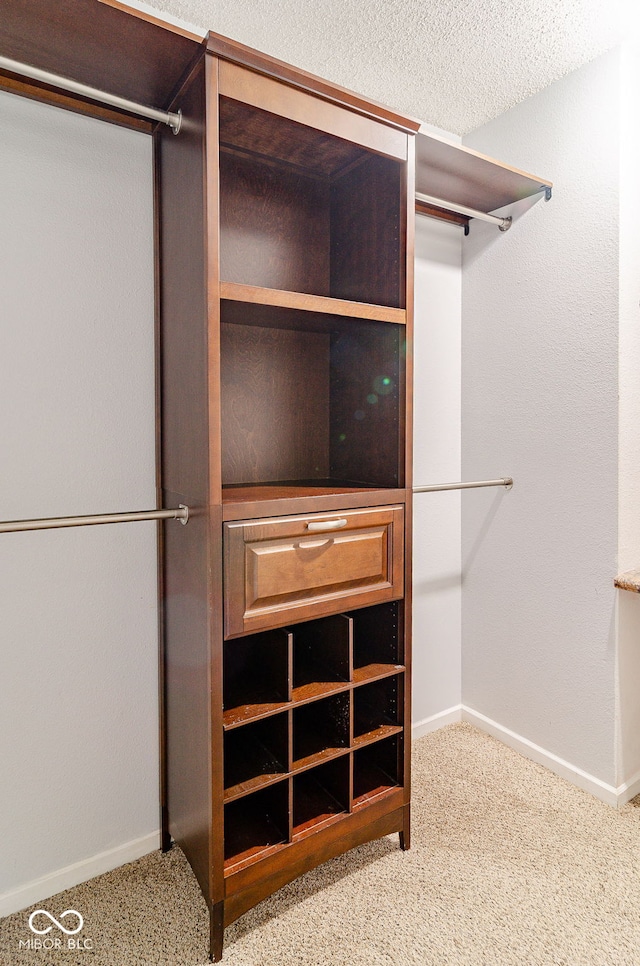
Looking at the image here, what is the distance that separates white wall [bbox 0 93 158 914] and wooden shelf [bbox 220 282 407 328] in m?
0.30

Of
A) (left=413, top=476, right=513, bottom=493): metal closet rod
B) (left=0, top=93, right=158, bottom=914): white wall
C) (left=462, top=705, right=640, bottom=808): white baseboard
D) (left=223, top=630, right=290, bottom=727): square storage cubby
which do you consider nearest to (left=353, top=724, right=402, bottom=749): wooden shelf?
(left=223, top=630, right=290, bottom=727): square storage cubby

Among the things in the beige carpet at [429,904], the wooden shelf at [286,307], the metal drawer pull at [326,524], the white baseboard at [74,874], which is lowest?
the beige carpet at [429,904]

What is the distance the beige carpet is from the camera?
136cm

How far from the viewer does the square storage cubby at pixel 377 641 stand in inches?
64.2

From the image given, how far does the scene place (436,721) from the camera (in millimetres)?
2361

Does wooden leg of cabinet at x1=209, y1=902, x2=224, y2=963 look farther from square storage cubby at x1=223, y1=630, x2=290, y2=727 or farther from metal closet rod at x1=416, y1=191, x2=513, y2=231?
metal closet rod at x1=416, y1=191, x2=513, y2=231

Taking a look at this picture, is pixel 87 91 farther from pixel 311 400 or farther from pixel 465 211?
pixel 465 211

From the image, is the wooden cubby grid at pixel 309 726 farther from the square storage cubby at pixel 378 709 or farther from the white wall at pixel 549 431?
the white wall at pixel 549 431

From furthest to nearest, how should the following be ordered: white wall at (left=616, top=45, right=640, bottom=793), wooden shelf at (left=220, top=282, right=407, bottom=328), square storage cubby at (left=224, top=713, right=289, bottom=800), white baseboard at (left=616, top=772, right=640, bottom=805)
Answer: white baseboard at (left=616, top=772, right=640, bottom=805)
white wall at (left=616, top=45, right=640, bottom=793)
square storage cubby at (left=224, top=713, right=289, bottom=800)
wooden shelf at (left=220, top=282, right=407, bottom=328)

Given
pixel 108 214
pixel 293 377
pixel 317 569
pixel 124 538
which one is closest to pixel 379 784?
pixel 317 569

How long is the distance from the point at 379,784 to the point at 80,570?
1073mm

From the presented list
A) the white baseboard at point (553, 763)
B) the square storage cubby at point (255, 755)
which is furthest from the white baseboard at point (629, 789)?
the square storage cubby at point (255, 755)

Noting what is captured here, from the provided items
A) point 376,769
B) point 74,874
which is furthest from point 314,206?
point 74,874

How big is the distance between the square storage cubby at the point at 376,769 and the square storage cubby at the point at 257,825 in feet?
0.76
